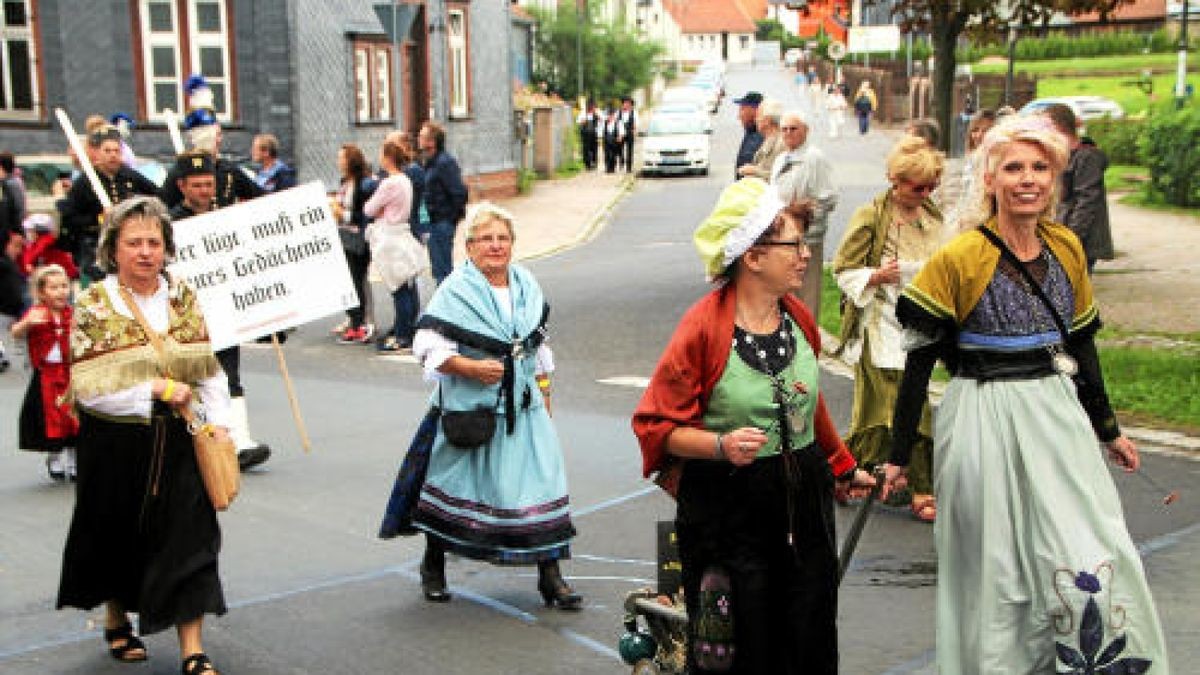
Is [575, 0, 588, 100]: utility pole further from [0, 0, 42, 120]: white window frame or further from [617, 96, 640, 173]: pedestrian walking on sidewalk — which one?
[0, 0, 42, 120]: white window frame

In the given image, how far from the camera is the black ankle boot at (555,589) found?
654 centimetres

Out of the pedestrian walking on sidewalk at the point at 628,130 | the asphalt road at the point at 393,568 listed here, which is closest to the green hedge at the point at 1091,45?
the pedestrian walking on sidewalk at the point at 628,130

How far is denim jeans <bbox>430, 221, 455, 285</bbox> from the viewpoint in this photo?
15812 mm

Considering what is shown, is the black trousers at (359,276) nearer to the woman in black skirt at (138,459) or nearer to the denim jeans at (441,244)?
the denim jeans at (441,244)

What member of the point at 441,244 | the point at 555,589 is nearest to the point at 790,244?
the point at 555,589

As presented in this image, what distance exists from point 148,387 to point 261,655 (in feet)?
3.81

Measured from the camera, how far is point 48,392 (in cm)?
920

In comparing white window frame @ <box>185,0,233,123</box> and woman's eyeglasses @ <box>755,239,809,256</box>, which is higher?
white window frame @ <box>185,0,233,123</box>

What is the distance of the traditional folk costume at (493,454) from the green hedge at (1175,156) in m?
23.1

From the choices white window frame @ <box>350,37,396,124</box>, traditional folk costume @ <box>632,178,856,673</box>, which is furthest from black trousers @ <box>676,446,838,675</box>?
white window frame @ <box>350,37,396,124</box>

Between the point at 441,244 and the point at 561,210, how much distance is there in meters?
15.3

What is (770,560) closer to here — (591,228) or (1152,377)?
(1152,377)

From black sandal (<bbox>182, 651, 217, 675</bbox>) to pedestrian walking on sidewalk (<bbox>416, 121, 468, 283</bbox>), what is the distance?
9.83 m

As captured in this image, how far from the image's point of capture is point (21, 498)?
8688 millimetres
